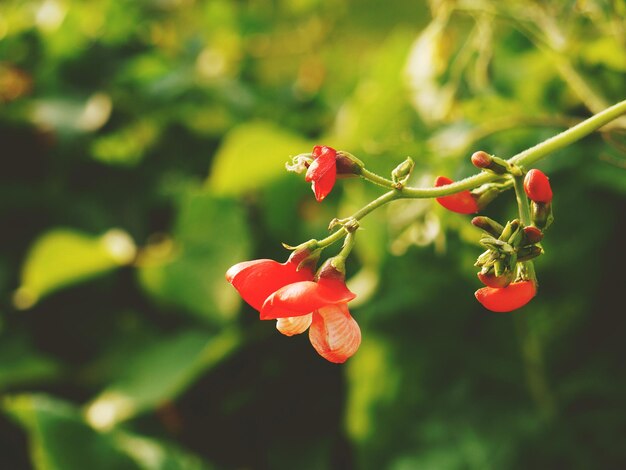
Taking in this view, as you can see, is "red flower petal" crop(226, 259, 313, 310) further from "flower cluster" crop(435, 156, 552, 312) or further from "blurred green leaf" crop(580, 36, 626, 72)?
"blurred green leaf" crop(580, 36, 626, 72)

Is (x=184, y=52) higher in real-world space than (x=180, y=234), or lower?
higher

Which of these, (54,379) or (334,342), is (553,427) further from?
(54,379)

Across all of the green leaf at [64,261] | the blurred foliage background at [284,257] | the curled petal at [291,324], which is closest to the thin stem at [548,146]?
the curled petal at [291,324]

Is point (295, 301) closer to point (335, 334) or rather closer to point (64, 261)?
point (335, 334)

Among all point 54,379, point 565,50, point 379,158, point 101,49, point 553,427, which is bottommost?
point 553,427

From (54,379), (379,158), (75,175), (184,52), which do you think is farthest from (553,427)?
(184,52)

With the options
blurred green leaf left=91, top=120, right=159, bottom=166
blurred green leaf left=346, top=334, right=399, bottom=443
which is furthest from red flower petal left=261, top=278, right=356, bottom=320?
blurred green leaf left=91, top=120, right=159, bottom=166

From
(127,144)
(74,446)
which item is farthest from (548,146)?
(127,144)
